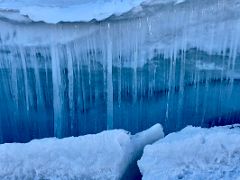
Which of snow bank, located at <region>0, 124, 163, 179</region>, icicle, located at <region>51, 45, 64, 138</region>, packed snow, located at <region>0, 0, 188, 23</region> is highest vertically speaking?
packed snow, located at <region>0, 0, 188, 23</region>

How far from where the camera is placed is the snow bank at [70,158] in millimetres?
1540

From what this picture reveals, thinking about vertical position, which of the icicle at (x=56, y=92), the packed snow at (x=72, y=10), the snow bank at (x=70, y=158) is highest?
the packed snow at (x=72, y=10)

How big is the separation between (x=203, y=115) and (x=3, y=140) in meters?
→ 0.82

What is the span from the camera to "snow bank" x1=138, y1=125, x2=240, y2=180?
1514 mm

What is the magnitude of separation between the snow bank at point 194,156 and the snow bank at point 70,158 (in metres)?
0.09

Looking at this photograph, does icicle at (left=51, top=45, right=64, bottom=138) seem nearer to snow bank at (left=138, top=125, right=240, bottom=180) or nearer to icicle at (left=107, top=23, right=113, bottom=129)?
icicle at (left=107, top=23, right=113, bottom=129)

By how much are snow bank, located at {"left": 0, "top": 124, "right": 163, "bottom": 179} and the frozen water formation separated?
0.33 meters

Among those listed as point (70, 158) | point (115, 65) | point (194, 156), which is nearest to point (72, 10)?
point (115, 65)

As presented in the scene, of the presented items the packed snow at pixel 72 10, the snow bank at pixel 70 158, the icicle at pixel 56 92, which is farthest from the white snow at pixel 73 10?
the snow bank at pixel 70 158

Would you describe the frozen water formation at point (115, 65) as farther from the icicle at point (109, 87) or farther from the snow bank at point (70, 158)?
the snow bank at point (70, 158)

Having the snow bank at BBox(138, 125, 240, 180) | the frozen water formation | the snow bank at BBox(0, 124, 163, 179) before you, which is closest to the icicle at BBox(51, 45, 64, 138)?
the frozen water formation

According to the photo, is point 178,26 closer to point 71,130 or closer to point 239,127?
point 239,127

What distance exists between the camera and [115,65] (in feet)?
6.07

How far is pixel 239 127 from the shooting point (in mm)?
1700
